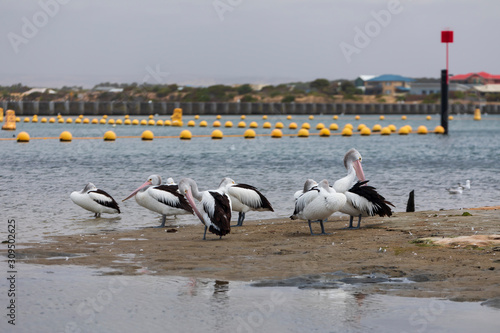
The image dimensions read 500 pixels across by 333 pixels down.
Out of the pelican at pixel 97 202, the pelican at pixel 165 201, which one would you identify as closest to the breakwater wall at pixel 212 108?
the pelican at pixel 97 202

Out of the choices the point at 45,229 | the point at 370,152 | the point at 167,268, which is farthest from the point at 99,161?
the point at 167,268

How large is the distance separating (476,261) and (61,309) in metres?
5.01

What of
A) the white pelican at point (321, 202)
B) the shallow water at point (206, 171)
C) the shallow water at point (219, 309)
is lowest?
the shallow water at point (206, 171)

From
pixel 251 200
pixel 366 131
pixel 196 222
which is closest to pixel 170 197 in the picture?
pixel 196 222

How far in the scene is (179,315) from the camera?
750 cm

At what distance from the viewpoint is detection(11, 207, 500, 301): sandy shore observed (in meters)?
9.12

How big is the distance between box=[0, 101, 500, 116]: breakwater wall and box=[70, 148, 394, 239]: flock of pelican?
288ft

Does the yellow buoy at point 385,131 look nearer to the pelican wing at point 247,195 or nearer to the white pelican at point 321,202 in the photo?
the pelican wing at point 247,195

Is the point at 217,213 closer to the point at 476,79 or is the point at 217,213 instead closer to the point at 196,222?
the point at 196,222

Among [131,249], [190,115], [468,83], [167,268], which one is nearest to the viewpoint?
[167,268]

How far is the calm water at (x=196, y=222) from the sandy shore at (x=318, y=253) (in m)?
0.59

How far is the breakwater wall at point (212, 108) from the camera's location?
104 metres

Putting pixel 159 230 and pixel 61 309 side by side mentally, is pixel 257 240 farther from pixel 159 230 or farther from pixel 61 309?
pixel 61 309

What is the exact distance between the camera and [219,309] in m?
7.72
